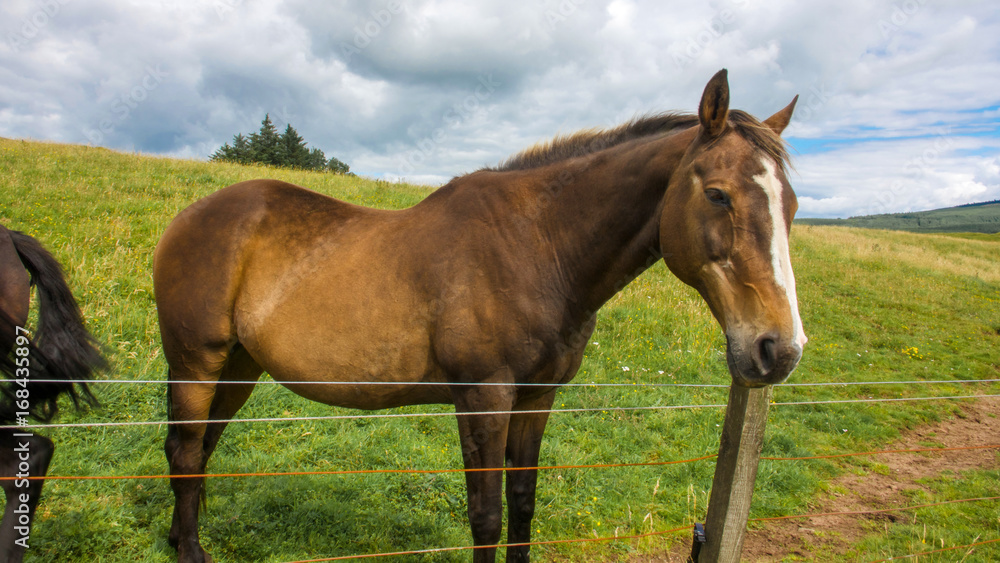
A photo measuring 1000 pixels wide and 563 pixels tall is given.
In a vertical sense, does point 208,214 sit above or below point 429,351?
above

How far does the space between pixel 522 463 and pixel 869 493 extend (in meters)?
4.14

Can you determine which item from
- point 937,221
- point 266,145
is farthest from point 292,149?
point 937,221

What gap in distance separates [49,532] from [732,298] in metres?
4.35

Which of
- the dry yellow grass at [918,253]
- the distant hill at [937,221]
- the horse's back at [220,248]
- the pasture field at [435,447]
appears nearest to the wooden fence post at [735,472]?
the pasture field at [435,447]

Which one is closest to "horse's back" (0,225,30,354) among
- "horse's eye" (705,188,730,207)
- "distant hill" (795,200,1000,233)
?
"horse's eye" (705,188,730,207)

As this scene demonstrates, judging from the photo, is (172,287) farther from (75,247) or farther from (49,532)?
(75,247)

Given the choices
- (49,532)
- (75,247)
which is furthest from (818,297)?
(75,247)

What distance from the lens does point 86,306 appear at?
570 cm

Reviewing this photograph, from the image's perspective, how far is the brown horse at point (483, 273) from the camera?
1.97 metres

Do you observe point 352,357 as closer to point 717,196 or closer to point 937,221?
point 717,196

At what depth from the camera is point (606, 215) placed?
2.45 meters

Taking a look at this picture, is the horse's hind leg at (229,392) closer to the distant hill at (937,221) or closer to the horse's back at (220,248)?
the horse's back at (220,248)

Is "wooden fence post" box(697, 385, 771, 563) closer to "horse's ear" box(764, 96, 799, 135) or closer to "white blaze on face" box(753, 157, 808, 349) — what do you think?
"white blaze on face" box(753, 157, 808, 349)

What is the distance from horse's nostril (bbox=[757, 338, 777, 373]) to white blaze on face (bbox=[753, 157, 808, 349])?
83 mm
